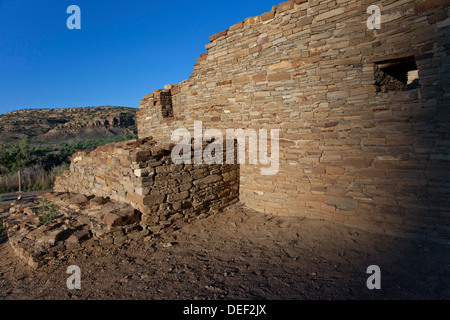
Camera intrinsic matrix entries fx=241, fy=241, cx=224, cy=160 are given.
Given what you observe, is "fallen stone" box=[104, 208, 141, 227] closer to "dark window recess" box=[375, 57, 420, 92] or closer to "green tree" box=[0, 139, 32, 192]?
"dark window recess" box=[375, 57, 420, 92]

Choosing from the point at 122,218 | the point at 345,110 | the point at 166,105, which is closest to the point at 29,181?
the point at 166,105

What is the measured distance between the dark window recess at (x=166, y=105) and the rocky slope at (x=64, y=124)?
23.7 m

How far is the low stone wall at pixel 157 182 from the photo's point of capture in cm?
424

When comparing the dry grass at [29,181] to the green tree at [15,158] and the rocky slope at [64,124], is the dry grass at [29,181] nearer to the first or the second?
the green tree at [15,158]

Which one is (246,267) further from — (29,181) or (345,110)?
(29,181)

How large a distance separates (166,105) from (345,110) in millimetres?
5099

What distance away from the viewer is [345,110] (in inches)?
164

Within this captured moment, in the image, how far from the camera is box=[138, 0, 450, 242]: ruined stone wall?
3.48m

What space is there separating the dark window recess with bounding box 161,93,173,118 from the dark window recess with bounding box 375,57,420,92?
546 cm

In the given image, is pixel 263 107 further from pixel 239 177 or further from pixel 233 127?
pixel 239 177

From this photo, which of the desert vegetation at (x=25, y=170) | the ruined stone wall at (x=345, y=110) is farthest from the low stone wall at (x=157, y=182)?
the desert vegetation at (x=25, y=170)

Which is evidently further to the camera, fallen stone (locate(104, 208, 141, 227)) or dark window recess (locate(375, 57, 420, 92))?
fallen stone (locate(104, 208, 141, 227))

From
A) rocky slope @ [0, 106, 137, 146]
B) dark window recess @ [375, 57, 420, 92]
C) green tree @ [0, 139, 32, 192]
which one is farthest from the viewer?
rocky slope @ [0, 106, 137, 146]

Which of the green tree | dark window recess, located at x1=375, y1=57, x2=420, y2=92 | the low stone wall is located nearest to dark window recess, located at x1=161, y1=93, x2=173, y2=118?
the low stone wall
